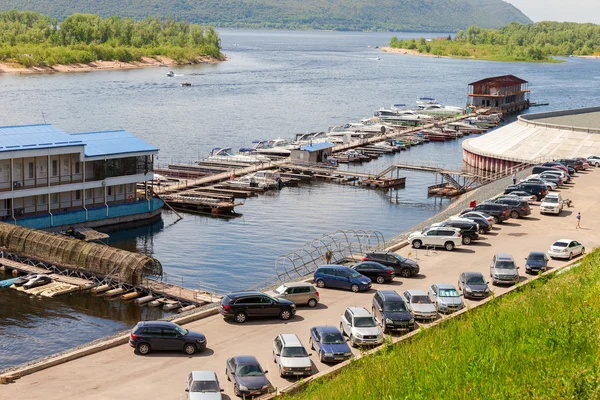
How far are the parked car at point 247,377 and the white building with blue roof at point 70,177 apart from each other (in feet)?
120

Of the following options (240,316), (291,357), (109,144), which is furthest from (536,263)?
(109,144)

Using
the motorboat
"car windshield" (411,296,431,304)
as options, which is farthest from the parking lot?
the motorboat

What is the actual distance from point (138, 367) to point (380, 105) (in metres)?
148

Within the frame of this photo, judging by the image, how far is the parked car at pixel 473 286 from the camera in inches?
1613

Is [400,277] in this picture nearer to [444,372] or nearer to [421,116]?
[444,372]

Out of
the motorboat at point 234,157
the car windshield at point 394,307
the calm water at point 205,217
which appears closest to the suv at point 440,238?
the calm water at point 205,217

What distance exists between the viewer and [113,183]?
227ft

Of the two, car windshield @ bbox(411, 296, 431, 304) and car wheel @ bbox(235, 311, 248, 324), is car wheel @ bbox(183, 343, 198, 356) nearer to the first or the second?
car wheel @ bbox(235, 311, 248, 324)

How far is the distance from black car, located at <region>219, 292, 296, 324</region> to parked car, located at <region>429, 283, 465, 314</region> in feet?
20.4

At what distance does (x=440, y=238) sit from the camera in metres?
52.7

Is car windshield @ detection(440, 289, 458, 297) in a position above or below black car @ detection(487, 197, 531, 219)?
below

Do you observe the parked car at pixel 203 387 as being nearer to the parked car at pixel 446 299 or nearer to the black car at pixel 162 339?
the black car at pixel 162 339

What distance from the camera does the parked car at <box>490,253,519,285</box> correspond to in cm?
4341

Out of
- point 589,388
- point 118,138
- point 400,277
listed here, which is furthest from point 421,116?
point 589,388
